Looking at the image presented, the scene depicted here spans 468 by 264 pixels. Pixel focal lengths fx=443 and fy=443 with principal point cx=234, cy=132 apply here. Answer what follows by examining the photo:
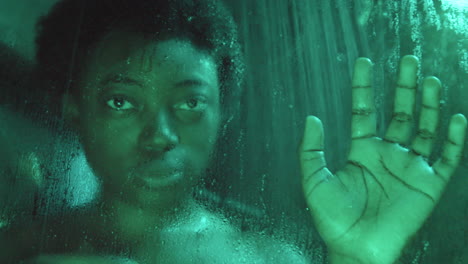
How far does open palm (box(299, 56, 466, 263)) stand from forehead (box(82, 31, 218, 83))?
0.53 meters

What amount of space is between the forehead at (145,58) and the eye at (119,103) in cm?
10

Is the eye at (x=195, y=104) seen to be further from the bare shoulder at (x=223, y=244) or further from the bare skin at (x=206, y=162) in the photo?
the bare shoulder at (x=223, y=244)

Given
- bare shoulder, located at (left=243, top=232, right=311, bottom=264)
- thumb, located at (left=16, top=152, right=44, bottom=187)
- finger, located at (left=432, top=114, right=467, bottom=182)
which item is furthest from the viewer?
thumb, located at (left=16, top=152, right=44, bottom=187)

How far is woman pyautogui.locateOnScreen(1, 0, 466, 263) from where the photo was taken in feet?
3.76

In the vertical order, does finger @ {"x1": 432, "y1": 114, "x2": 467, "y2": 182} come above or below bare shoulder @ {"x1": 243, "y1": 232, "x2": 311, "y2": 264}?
above

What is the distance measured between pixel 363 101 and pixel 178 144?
602 millimetres

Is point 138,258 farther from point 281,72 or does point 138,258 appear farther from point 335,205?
point 281,72

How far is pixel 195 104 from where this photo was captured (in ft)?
4.90

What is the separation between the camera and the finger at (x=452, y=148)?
1.12 metres

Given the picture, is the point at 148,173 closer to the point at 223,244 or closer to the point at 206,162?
the point at 206,162

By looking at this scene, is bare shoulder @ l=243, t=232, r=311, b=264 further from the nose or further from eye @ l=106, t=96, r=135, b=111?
eye @ l=106, t=96, r=135, b=111

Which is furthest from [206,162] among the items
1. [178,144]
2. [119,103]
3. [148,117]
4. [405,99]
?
[405,99]

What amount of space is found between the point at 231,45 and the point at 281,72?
0.22 m

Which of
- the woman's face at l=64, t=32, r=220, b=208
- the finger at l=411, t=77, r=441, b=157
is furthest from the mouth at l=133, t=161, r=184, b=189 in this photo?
the finger at l=411, t=77, r=441, b=157
